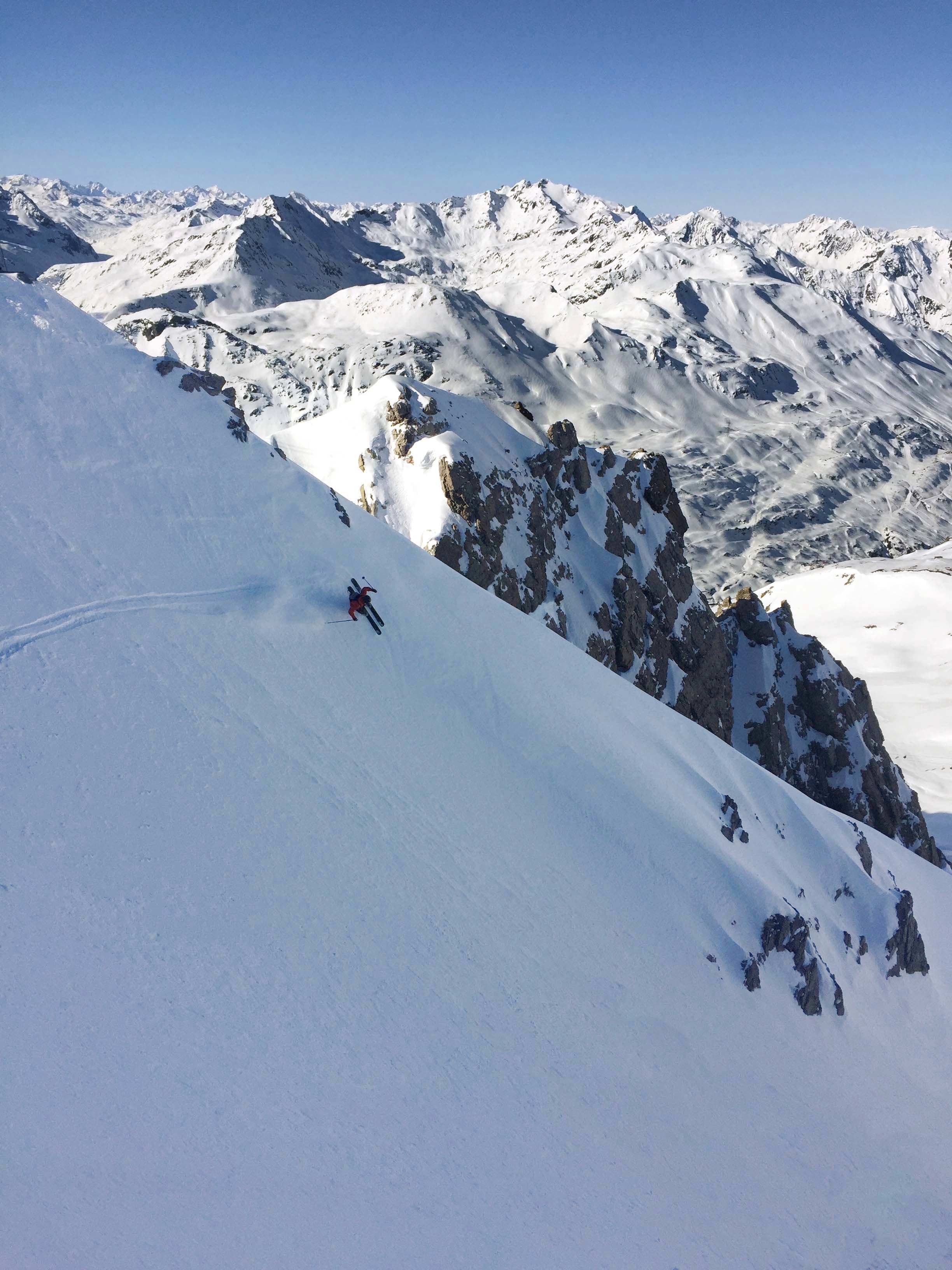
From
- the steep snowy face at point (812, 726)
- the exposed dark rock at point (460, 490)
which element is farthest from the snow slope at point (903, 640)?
the exposed dark rock at point (460, 490)

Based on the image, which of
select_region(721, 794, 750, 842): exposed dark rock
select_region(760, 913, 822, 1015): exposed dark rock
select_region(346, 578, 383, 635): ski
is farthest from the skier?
select_region(760, 913, 822, 1015): exposed dark rock

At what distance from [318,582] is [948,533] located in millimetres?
148204

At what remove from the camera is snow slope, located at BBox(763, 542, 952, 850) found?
62312 millimetres

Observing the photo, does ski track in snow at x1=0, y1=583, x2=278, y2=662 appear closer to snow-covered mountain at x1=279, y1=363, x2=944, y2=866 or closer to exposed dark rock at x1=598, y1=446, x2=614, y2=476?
snow-covered mountain at x1=279, y1=363, x2=944, y2=866

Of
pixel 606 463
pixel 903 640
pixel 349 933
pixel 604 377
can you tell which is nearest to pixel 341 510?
pixel 349 933

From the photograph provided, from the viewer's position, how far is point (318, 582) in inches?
849

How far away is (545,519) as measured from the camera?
44.7m

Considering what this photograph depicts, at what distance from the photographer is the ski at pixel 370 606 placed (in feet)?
70.2

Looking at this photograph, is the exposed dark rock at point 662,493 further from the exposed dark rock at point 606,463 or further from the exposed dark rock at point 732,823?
the exposed dark rock at point 732,823

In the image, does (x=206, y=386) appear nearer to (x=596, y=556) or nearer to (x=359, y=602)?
(x=359, y=602)

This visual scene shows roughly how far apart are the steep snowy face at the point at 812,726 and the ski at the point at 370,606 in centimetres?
3487

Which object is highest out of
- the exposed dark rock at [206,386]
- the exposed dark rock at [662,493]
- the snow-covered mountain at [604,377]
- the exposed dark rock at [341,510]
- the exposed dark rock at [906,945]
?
the snow-covered mountain at [604,377]

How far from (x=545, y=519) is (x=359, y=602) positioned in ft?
84.2

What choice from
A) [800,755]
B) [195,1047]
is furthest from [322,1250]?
[800,755]
